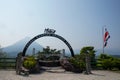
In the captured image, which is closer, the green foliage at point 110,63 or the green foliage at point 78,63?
the green foliage at point 78,63

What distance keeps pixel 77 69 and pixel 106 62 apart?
157 inches

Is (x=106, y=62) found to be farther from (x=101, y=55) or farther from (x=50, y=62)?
(x=50, y=62)

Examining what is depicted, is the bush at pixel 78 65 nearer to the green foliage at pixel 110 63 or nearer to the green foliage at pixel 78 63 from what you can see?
the green foliage at pixel 78 63

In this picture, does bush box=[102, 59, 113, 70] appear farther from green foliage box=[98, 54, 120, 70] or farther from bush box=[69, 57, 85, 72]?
bush box=[69, 57, 85, 72]

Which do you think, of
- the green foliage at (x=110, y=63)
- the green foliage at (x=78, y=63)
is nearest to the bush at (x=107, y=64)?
the green foliage at (x=110, y=63)

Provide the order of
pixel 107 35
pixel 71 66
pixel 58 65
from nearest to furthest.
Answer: pixel 71 66 → pixel 58 65 → pixel 107 35

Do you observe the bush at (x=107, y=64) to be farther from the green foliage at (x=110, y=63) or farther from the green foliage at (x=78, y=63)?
the green foliage at (x=78, y=63)

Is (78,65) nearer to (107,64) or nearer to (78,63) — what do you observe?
(78,63)

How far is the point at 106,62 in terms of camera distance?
21094mm

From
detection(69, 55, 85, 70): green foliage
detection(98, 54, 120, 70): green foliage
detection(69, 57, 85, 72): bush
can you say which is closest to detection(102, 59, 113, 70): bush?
detection(98, 54, 120, 70): green foliage

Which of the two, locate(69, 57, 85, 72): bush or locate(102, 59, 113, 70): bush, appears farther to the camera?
locate(102, 59, 113, 70): bush

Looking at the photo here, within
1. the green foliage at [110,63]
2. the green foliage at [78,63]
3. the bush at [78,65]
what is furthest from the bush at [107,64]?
the bush at [78,65]

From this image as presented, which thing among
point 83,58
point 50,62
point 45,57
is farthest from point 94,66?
point 45,57

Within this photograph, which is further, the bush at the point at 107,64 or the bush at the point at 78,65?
the bush at the point at 107,64
